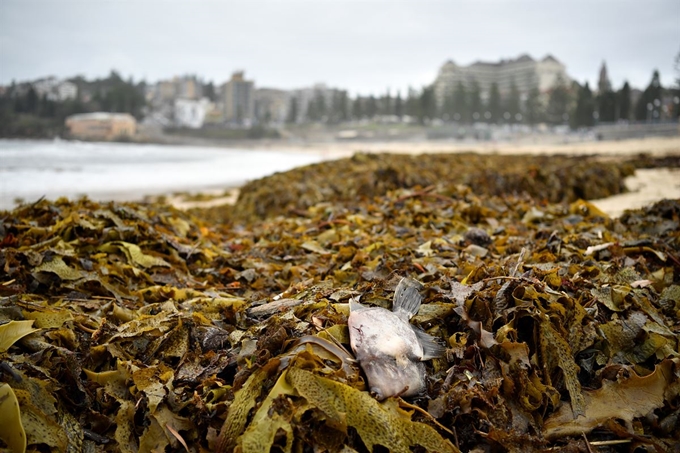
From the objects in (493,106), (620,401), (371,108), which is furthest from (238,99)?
(620,401)

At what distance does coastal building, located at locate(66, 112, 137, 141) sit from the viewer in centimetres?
4358

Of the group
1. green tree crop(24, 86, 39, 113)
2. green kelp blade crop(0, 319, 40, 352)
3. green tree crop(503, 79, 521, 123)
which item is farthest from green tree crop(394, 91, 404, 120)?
green kelp blade crop(0, 319, 40, 352)

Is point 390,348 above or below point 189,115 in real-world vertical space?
below

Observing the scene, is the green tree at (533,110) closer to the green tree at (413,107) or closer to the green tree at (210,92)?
the green tree at (413,107)

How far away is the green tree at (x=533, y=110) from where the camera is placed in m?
62.3

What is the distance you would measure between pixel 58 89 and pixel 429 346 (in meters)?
59.0

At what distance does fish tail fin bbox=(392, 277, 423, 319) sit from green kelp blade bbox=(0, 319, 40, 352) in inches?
51.9

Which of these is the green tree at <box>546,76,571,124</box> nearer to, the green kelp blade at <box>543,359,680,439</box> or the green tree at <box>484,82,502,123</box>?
the green tree at <box>484,82,502,123</box>

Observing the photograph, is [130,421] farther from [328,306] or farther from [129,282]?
[129,282]

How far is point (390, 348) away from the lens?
161 cm

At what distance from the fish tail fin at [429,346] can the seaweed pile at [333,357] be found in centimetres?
3

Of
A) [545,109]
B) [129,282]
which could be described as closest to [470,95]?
[545,109]

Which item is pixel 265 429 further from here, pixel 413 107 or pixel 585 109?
pixel 413 107

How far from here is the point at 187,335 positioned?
1.92 meters
